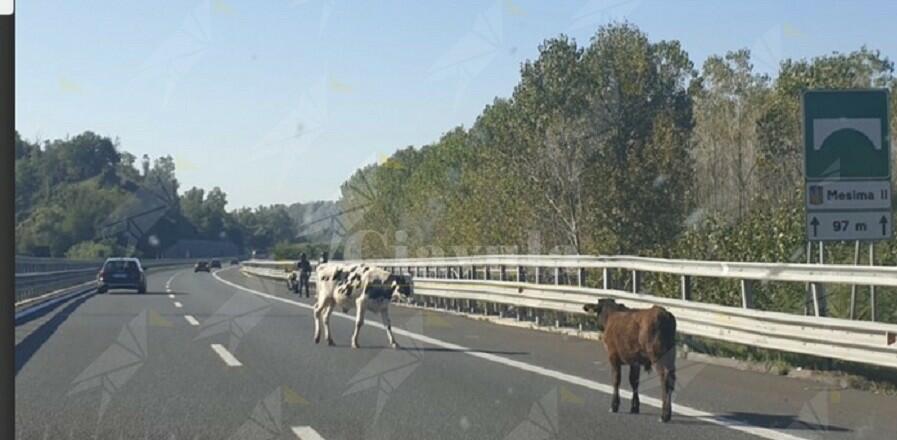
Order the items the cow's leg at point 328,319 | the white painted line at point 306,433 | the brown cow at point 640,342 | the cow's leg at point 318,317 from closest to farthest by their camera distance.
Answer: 1. the white painted line at point 306,433
2. the brown cow at point 640,342
3. the cow's leg at point 328,319
4. the cow's leg at point 318,317

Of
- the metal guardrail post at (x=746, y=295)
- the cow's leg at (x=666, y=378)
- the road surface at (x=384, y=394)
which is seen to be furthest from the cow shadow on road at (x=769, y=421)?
the metal guardrail post at (x=746, y=295)

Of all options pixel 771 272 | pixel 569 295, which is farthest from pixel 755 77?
pixel 771 272

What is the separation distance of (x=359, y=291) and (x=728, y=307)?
5.57 m

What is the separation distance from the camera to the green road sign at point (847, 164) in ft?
43.9

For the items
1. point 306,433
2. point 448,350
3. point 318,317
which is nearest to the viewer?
point 306,433

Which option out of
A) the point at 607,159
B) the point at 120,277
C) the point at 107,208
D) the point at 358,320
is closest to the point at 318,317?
the point at 358,320

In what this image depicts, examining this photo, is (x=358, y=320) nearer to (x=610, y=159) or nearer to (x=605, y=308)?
(x=605, y=308)

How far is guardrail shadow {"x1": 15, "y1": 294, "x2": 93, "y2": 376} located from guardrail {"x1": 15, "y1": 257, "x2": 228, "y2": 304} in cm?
84

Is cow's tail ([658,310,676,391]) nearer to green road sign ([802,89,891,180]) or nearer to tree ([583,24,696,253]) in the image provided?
Result: green road sign ([802,89,891,180])

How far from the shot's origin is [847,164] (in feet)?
44.6

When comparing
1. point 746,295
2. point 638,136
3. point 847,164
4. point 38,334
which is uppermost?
point 638,136

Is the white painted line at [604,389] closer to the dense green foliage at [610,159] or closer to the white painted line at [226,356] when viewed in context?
the white painted line at [226,356]

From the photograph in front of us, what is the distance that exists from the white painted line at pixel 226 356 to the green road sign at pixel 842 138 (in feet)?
23.9

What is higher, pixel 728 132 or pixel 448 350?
pixel 728 132
